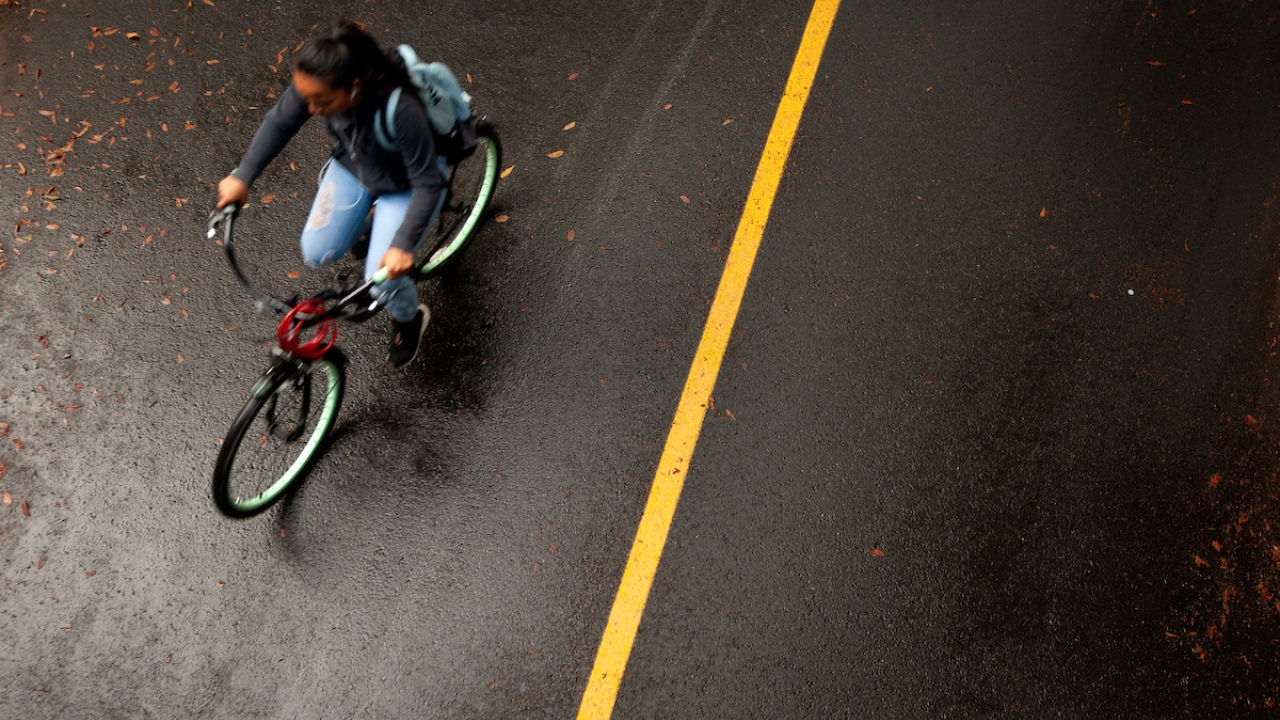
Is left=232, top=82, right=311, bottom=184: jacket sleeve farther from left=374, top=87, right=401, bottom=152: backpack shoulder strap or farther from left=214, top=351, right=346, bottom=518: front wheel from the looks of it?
left=214, top=351, right=346, bottom=518: front wheel

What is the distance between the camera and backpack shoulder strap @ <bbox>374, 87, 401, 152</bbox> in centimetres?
289

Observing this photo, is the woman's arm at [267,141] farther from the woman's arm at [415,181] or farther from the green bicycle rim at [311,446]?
the green bicycle rim at [311,446]

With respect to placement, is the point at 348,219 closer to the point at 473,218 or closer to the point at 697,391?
the point at 473,218

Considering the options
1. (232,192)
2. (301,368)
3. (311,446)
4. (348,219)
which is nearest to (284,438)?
(311,446)

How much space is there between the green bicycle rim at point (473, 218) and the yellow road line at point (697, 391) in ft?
5.10

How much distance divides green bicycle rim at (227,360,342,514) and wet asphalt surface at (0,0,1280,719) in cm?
13

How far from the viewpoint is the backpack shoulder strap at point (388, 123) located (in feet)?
9.48

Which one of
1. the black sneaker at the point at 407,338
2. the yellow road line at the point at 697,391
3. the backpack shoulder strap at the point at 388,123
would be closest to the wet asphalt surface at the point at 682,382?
the yellow road line at the point at 697,391

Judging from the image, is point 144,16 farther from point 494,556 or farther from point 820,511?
point 820,511

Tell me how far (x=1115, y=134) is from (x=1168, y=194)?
54 cm

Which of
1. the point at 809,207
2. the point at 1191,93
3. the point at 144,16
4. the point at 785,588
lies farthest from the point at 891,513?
the point at 144,16

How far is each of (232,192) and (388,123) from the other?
0.75 m

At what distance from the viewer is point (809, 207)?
4.55 metres

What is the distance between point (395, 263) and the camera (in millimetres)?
2986
